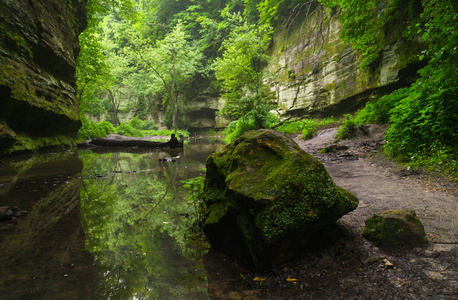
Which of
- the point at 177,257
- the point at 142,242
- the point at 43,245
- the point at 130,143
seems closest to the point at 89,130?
the point at 130,143

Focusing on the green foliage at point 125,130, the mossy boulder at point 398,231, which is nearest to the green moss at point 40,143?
the green foliage at point 125,130

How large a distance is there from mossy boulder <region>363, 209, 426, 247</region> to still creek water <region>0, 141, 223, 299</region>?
1557 mm

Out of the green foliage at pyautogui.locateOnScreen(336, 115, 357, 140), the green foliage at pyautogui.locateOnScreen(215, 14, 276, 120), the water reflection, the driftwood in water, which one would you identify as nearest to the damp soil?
the water reflection

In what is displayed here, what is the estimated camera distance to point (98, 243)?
236 centimetres

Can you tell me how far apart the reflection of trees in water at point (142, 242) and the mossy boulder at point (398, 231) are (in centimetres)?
157

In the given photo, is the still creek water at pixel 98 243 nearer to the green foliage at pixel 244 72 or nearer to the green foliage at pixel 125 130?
the green foliage at pixel 244 72

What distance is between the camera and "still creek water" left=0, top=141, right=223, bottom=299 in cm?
173

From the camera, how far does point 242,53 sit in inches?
537

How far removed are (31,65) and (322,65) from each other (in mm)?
14922

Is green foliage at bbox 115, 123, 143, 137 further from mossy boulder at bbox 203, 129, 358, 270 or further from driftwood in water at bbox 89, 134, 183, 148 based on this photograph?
mossy boulder at bbox 203, 129, 358, 270

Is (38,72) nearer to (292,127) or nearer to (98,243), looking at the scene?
(98,243)

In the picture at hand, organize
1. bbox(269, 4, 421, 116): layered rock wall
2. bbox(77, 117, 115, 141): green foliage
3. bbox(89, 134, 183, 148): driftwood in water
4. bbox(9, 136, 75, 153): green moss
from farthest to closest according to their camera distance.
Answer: bbox(77, 117, 115, 141): green foliage → bbox(89, 134, 183, 148): driftwood in water → bbox(269, 4, 421, 116): layered rock wall → bbox(9, 136, 75, 153): green moss

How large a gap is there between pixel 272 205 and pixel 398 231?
3.52 ft

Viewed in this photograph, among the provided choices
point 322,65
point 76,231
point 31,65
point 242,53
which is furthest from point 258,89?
point 76,231
